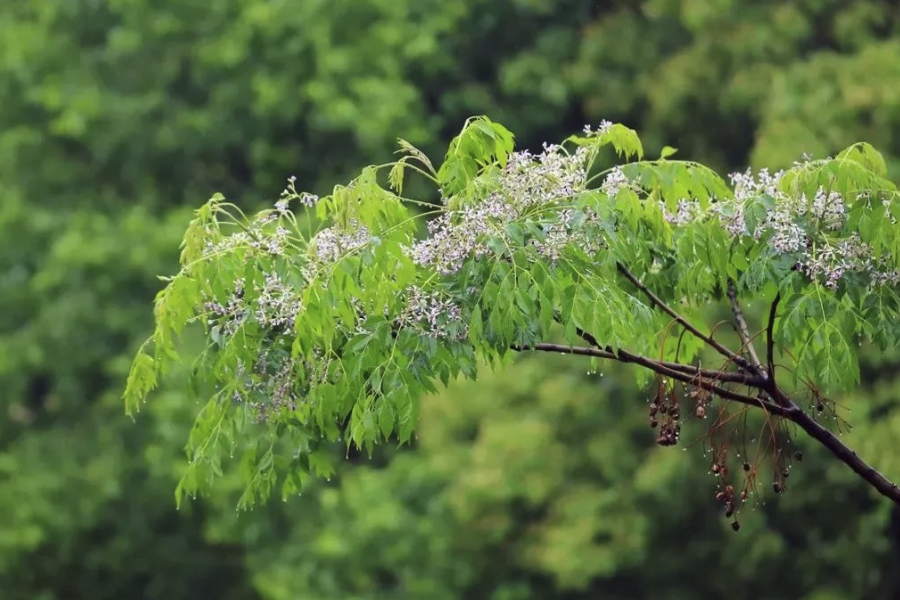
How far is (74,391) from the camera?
1880 centimetres

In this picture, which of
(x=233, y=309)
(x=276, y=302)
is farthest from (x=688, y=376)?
(x=233, y=309)

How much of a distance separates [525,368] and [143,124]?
273 inches

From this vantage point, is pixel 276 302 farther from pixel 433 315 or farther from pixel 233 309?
pixel 433 315

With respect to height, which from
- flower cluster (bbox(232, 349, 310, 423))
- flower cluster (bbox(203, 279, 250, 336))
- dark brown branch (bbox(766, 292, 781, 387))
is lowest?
flower cluster (bbox(232, 349, 310, 423))

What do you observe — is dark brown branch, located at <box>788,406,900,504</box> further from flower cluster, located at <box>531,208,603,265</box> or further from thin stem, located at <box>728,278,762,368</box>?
flower cluster, located at <box>531,208,603,265</box>

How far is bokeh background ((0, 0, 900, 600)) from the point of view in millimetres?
13820

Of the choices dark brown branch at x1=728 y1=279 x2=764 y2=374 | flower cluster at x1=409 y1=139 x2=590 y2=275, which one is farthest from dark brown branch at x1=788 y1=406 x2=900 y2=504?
flower cluster at x1=409 y1=139 x2=590 y2=275

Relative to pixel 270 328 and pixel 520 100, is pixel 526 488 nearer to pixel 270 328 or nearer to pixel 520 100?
pixel 520 100

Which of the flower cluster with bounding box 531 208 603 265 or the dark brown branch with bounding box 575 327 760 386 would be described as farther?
the dark brown branch with bounding box 575 327 760 386

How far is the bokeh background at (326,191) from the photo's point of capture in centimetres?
1382

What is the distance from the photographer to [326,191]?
18109mm

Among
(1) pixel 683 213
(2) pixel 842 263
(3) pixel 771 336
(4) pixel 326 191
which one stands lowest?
(3) pixel 771 336

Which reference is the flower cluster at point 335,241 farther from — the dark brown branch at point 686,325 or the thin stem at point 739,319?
the thin stem at point 739,319

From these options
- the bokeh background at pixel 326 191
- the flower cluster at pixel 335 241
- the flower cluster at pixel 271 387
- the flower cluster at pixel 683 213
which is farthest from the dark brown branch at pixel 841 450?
the bokeh background at pixel 326 191
